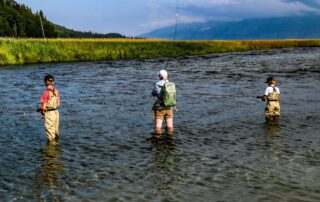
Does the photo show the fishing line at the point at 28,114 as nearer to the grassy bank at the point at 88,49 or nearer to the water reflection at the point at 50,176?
the water reflection at the point at 50,176

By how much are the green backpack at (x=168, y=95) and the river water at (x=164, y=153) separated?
3.91 feet

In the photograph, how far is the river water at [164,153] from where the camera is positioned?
9.41m

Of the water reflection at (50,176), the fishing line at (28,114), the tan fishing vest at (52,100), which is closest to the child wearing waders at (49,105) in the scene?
the tan fishing vest at (52,100)

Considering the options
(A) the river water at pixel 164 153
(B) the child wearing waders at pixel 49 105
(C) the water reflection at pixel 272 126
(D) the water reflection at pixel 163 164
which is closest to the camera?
(A) the river water at pixel 164 153

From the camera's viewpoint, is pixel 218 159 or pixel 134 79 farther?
pixel 134 79

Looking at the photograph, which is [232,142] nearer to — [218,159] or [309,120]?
[218,159]

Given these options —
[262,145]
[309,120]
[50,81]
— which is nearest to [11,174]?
[50,81]

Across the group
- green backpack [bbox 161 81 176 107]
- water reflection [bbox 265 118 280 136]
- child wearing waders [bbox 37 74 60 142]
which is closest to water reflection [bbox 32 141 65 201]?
child wearing waders [bbox 37 74 60 142]

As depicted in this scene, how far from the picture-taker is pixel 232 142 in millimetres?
13617

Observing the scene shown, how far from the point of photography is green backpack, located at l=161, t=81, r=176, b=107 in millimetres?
13914

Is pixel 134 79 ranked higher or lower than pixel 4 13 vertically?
lower

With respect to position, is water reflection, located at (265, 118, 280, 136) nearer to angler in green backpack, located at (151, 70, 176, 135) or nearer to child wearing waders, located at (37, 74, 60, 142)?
angler in green backpack, located at (151, 70, 176, 135)

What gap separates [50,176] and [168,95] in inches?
195

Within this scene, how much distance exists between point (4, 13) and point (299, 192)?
138m
